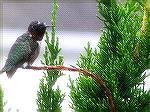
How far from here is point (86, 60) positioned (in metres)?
0.63

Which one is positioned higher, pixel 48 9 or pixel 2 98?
pixel 48 9

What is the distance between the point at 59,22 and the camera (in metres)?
1.03

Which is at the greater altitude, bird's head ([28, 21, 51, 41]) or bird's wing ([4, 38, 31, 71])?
bird's head ([28, 21, 51, 41])

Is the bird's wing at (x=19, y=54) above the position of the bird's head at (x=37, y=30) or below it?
below

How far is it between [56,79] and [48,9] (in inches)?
16.1

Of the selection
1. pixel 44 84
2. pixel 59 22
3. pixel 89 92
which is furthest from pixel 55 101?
pixel 59 22

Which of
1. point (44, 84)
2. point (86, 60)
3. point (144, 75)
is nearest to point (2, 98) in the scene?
point (44, 84)

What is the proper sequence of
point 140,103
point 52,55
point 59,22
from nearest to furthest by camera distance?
point 140,103 < point 52,55 < point 59,22

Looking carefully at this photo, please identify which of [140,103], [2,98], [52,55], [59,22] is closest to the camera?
[140,103]

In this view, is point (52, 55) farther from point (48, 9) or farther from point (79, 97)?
point (48, 9)

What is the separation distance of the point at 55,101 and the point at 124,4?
22 centimetres

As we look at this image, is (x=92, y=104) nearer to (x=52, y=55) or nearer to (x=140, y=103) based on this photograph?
(x=140, y=103)

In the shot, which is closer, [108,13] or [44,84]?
[108,13]

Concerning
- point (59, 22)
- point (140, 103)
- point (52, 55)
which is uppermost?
point (59, 22)
